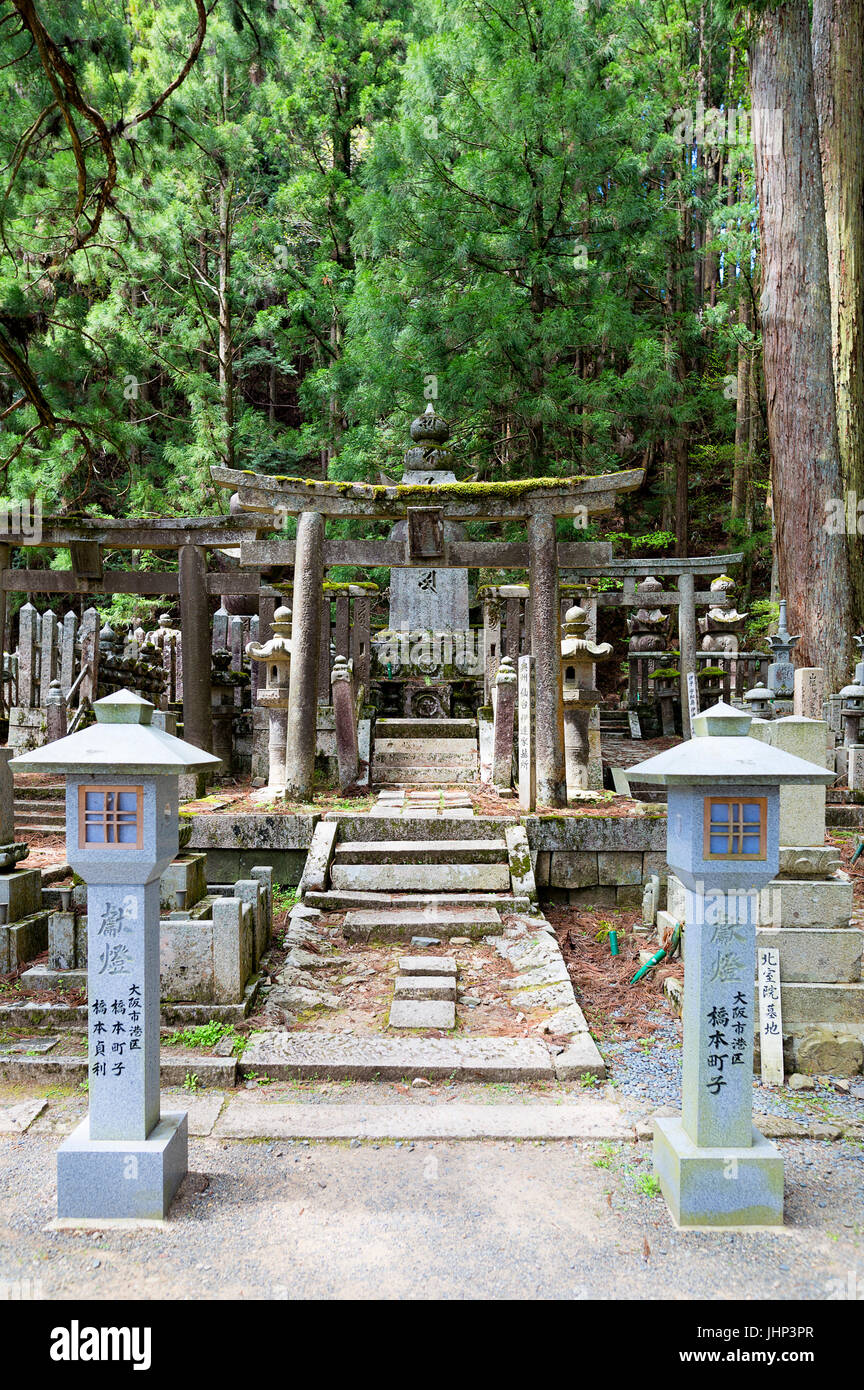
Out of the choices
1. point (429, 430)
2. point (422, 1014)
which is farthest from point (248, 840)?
point (429, 430)

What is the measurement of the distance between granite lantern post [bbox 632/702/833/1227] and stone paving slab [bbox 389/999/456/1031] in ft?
6.58


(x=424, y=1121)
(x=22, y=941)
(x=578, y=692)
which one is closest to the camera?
(x=424, y=1121)

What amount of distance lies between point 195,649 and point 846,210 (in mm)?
11552

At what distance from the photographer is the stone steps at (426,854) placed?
770 cm

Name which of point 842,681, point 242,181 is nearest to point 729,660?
point 842,681

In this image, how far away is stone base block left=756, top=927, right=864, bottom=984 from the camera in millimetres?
5199

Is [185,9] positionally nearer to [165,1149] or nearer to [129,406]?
[129,406]

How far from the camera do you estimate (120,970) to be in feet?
11.6

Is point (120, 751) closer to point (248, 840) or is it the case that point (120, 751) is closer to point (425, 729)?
point (248, 840)

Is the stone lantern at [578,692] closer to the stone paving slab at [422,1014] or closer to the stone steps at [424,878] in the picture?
the stone steps at [424,878]

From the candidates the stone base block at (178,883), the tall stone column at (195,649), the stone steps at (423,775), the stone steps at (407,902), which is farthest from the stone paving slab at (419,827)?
the tall stone column at (195,649)

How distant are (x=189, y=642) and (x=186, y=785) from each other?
2088 mm

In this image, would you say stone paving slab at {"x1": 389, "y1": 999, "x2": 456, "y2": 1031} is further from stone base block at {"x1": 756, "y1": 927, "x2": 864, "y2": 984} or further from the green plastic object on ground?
stone base block at {"x1": 756, "y1": 927, "x2": 864, "y2": 984}

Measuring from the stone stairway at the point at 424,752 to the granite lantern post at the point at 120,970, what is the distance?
23.9 ft
